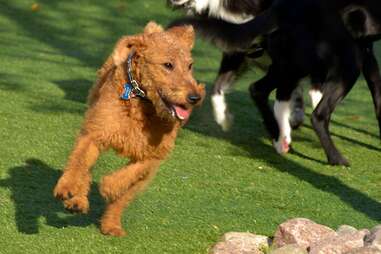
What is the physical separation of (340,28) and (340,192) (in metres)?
1.32

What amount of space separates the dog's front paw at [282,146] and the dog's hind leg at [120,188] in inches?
100

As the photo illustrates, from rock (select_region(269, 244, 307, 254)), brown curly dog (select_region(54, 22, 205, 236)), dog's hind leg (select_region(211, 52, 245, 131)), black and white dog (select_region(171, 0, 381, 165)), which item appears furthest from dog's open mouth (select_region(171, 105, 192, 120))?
dog's hind leg (select_region(211, 52, 245, 131))

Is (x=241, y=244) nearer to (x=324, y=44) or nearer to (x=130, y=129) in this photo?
(x=130, y=129)

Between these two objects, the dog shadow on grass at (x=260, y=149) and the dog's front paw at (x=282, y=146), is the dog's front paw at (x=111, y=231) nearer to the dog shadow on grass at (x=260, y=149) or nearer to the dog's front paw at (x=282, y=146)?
the dog shadow on grass at (x=260, y=149)

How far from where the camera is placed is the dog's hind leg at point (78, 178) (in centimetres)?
427

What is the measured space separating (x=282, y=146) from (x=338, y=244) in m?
2.85

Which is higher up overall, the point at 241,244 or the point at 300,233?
the point at 300,233

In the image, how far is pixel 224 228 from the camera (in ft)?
16.9

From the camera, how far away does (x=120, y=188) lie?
4.64 m

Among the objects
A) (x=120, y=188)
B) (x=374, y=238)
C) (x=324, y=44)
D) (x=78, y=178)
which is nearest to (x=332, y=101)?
(x=324, y=44)

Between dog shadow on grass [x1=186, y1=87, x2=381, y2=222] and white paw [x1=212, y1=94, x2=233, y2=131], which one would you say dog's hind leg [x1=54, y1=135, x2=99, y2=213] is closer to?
dog shadow on grass [x1=186, y1=87, x2=381, y2=222]

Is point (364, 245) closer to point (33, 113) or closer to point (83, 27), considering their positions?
point (33, 113)

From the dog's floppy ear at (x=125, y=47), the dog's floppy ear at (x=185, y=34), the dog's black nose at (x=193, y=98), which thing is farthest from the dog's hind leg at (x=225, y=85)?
the dog's black nose at (x=193, y=98)

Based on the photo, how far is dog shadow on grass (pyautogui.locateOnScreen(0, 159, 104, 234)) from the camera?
Answer: 196 inches
